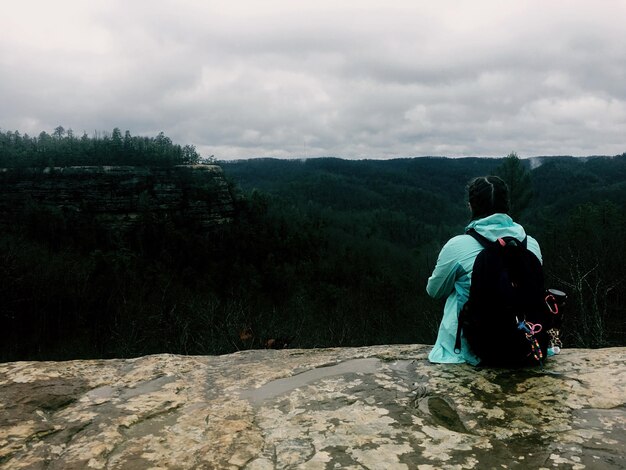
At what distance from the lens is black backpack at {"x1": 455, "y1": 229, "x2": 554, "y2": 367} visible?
2.87 m

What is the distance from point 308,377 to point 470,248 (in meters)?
1.38

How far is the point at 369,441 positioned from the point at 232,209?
2804 inches

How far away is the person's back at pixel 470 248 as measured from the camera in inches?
121

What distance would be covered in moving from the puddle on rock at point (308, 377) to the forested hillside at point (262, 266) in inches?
304

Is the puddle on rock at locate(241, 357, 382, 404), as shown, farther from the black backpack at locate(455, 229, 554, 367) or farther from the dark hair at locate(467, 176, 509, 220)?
the dark hair at locate(467, 176, 509, 220)

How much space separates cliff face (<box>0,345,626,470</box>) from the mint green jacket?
0.15m

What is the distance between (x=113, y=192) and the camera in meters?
62.6

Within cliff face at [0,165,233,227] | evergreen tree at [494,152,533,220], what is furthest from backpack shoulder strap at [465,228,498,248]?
cliff face at [0,165,233,227]

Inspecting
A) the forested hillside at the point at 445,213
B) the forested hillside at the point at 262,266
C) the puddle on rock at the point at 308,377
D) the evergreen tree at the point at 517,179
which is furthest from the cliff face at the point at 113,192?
the puddle on rock at the point at 308,377

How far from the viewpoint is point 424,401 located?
2.60m

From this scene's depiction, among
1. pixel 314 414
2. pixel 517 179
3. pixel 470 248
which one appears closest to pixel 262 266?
pixel 517 179

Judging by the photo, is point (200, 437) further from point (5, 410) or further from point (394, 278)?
point (394, 278)

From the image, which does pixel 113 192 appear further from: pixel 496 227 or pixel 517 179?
pixel 496 227

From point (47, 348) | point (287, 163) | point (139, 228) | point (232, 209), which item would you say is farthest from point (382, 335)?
point (287, 163)
